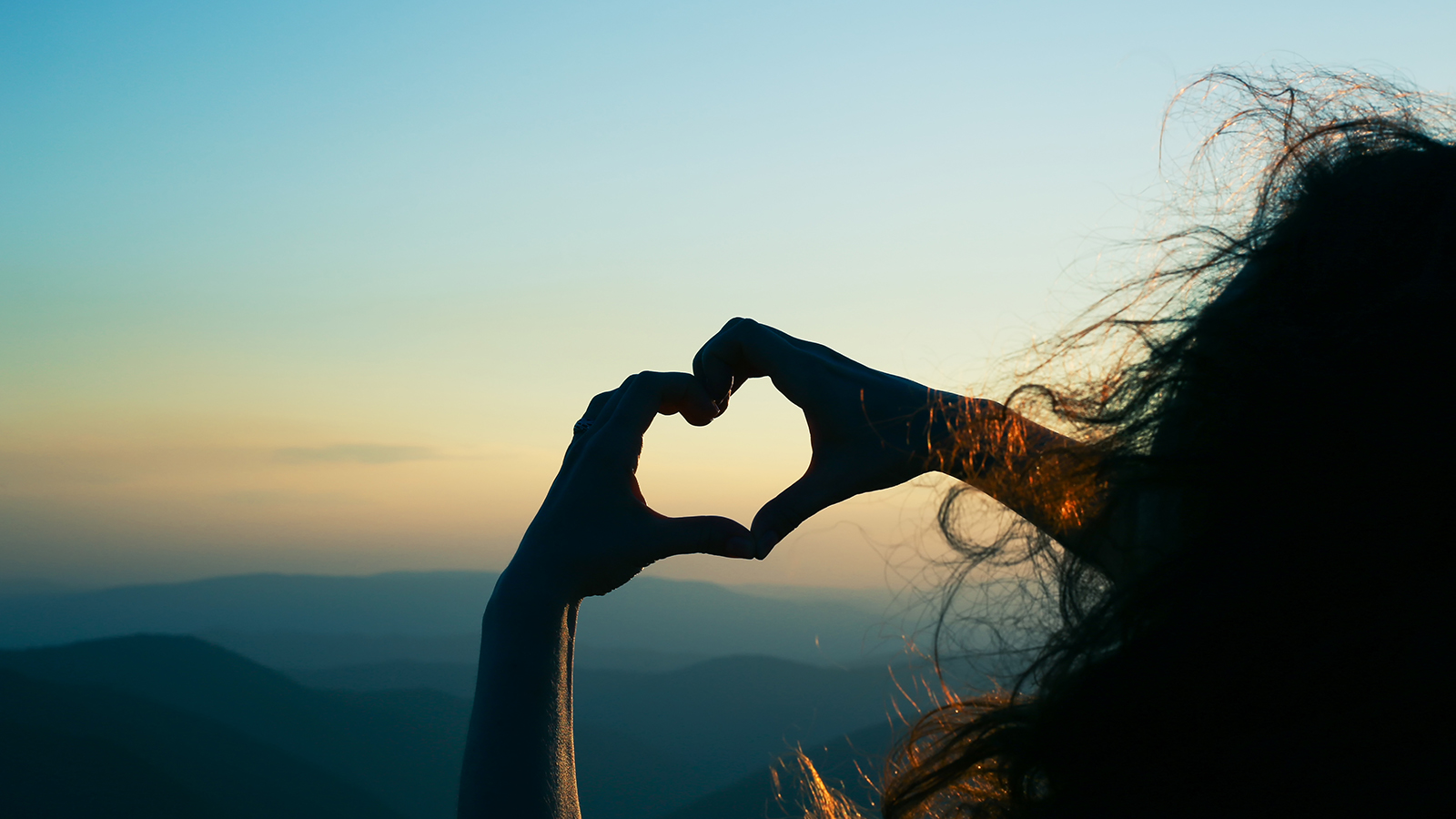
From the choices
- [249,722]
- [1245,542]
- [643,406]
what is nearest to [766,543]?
[643,406]

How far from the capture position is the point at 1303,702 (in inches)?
35.8

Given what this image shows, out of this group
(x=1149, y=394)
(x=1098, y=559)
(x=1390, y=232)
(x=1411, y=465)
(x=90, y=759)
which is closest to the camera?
(x=1411, y=465)

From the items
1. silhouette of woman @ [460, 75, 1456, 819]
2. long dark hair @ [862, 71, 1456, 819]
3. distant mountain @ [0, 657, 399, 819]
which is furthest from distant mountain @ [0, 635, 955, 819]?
long dark hair @ [862, 71, 1456, 819]

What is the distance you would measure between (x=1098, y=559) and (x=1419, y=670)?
28.1 inches

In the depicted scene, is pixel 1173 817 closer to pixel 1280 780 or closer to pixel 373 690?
pixel 1280 780

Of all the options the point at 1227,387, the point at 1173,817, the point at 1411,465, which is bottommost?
the point at 1173,817

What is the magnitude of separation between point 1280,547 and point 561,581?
1688 mm

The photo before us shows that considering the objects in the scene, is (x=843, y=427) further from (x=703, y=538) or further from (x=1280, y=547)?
(x=1280, y=547)

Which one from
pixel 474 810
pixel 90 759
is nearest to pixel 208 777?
pixel 90 759

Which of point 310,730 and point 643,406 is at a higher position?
point 643,406

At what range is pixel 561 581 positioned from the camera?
2107mm

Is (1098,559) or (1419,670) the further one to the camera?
(1098,559)

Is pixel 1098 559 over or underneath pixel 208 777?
over

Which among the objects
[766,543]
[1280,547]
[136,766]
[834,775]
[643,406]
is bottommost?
[136,766]
